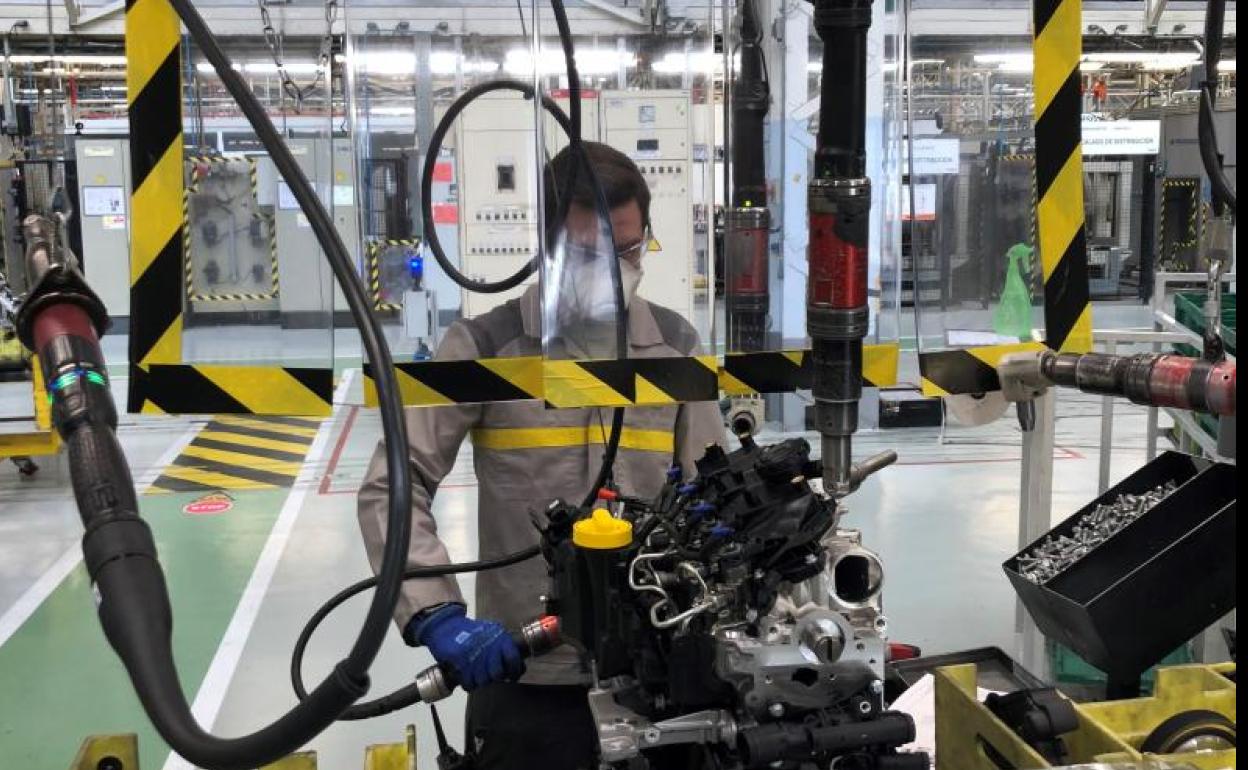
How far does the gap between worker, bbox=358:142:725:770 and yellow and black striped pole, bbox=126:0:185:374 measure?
0.40m

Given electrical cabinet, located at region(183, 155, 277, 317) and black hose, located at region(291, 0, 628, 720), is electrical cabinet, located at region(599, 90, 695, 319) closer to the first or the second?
black hose, located at region(291, 0, 628, 720)

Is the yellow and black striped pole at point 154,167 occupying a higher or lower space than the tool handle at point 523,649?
higher

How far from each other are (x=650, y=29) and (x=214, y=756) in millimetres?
1200

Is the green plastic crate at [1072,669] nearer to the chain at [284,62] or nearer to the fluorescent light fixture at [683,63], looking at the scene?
the fluorescent light fixture at [683,63]

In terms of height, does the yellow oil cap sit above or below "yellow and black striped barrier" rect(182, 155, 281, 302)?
below

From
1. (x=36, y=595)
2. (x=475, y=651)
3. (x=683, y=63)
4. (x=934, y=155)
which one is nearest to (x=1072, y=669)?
(x=934, y=155)

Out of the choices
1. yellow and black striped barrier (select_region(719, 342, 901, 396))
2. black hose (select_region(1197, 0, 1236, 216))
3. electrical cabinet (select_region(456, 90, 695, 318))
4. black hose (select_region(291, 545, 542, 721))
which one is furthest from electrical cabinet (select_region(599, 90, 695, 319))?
black hose (select_region(1197, 0, 1236, 216))

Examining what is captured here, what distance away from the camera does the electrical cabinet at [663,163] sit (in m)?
1.55

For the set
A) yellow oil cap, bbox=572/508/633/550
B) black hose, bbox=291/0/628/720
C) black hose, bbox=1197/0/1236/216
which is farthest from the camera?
black hose, bbox=1197/0/1236/216

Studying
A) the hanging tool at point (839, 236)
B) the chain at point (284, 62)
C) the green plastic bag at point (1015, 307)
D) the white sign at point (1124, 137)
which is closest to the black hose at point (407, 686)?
the hanging tool at point (839, 236)

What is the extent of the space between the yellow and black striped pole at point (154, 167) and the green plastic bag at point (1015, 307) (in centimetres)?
114

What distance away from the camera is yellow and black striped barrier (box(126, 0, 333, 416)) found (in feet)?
4.33

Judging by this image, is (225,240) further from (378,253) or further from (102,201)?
(102,201)

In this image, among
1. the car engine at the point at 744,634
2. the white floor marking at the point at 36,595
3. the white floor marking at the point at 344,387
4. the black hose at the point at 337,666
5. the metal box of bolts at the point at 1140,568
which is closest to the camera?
the black hose at the point at 337,666
